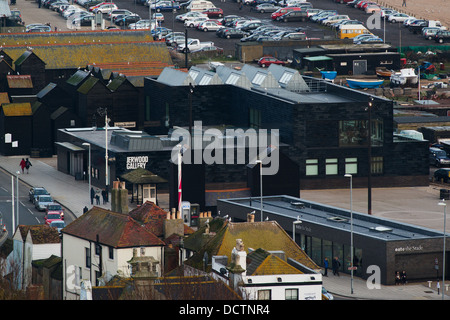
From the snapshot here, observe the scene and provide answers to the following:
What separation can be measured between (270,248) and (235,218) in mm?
23999

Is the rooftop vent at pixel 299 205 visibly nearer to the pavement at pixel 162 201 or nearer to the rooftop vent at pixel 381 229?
the rooftop vent at pixel 381 229

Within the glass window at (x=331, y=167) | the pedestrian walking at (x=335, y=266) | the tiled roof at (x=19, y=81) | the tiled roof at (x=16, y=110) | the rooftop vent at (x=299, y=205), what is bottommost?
the pedestrian walking at (x=335, y=266)

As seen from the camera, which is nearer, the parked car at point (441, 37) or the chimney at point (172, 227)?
the chimney at point (172, 227)

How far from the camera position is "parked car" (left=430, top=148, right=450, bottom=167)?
121 m

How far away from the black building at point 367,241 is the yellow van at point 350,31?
93531 millimetres

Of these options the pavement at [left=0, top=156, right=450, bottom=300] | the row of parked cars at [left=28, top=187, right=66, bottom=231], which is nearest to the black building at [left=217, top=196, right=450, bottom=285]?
the pavement at [left=0, top=156, right=450, bottom=300]

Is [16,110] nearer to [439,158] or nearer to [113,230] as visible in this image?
[439,158]

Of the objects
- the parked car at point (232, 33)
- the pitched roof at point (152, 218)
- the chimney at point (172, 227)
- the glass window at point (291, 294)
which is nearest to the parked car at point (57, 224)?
the pitched roof at point (152, 218)

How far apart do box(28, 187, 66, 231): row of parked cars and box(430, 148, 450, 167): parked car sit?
1478 inches

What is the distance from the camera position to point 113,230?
69.5 metres

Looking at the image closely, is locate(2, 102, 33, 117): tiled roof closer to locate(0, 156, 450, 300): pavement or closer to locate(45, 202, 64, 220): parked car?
locate(0, 156, 450, 300): pavement

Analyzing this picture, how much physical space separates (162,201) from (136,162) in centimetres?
510

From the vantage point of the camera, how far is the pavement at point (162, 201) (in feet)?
246
